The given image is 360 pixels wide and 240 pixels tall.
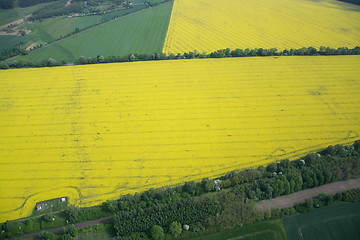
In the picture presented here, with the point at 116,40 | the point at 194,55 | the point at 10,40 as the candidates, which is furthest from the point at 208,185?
the point at 10,40

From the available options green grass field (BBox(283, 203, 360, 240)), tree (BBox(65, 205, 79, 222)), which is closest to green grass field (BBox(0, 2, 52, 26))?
tree (BBox(65, 205, 79, 222))

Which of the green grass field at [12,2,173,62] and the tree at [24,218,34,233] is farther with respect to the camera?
the green grass field at [12,2,173,62]

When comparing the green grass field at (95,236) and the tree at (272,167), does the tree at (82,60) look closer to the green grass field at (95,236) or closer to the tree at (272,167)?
the green grass field at (95,236)

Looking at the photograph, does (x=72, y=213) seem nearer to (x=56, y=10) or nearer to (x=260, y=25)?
(x=260, y=25)

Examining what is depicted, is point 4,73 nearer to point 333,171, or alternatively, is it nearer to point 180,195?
point 180,195

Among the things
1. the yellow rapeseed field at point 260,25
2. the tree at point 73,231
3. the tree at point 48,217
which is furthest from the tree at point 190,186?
the yellow rapeseed field at point 260,25

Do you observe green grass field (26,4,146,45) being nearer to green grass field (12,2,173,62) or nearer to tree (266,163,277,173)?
green grass field (12,2,173,62)
